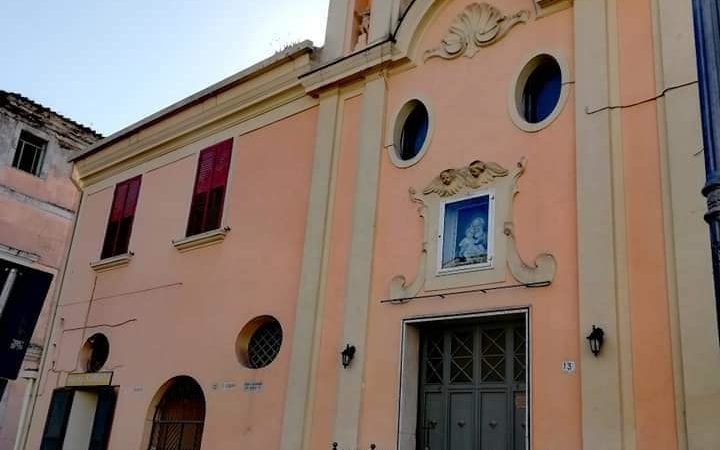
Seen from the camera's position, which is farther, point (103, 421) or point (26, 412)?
point (26, 412)

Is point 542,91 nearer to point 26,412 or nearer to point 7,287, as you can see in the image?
point 7,287

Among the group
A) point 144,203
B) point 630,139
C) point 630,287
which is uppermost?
point 144,203

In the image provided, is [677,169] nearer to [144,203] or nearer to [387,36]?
[387,36]

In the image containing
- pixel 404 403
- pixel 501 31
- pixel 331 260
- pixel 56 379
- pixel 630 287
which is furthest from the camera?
pixel 56 379

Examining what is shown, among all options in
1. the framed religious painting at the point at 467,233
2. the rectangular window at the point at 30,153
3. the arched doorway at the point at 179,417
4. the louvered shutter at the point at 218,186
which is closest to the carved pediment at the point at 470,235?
the framed religious painting at the point at 467,233

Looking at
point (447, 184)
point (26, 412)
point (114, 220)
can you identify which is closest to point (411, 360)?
point (447, 184)

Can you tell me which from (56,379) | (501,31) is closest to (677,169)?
(501,31)

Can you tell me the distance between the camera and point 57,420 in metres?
13.7

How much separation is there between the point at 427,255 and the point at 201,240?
4959mm

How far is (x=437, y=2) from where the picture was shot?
34.9ft

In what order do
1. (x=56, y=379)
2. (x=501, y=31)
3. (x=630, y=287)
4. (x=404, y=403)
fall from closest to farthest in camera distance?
(x=630, y=287)
(x=404, y=403)
(x=501, y=31)
(x=56, y=379)

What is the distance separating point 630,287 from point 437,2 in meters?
5.23

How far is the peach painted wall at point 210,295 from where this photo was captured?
11.0 metres

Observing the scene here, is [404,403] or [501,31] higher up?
[501,31]
